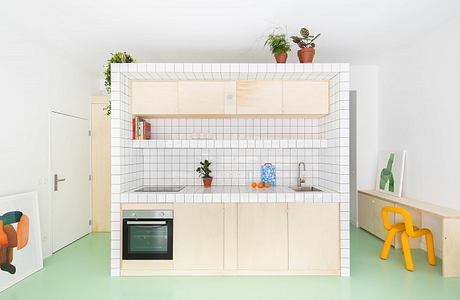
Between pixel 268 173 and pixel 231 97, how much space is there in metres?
1.23

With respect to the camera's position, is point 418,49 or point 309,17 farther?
point 418,49

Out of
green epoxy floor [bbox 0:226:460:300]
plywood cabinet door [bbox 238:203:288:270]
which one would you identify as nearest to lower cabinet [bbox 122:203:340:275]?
plywood cabinet door [bbox 238:203:288:270]

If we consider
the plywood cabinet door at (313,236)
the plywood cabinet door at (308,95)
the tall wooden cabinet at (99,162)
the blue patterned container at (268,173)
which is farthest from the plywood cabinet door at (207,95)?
the tall wooden cabinet at (99,162)

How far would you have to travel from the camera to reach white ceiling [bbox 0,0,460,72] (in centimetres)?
301

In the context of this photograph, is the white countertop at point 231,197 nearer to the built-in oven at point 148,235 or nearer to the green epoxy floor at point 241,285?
the built-in oven at point 148,235

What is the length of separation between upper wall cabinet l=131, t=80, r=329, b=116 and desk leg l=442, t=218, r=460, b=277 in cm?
178

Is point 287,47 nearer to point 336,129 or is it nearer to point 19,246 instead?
point 336,129

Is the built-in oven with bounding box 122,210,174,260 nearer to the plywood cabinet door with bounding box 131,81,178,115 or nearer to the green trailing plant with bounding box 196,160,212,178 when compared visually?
the green trailing plant with bounding box 196,160,212,178

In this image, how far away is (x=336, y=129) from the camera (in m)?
3.55

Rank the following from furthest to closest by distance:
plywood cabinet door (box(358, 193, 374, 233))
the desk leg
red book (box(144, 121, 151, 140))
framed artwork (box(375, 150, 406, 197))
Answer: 1. plywood cabinet door (box(358, 193, 374, 233))
2. framed artwork (box(375, 150, 406, 197))
3. red book (box(144, 121, 151, 140))
4. the desk leg

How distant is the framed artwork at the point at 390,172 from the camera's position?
448 cm

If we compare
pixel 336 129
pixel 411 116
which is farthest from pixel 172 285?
pixel 411 116

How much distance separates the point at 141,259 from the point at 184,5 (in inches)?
107

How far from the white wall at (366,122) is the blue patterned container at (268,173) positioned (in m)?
1.77
